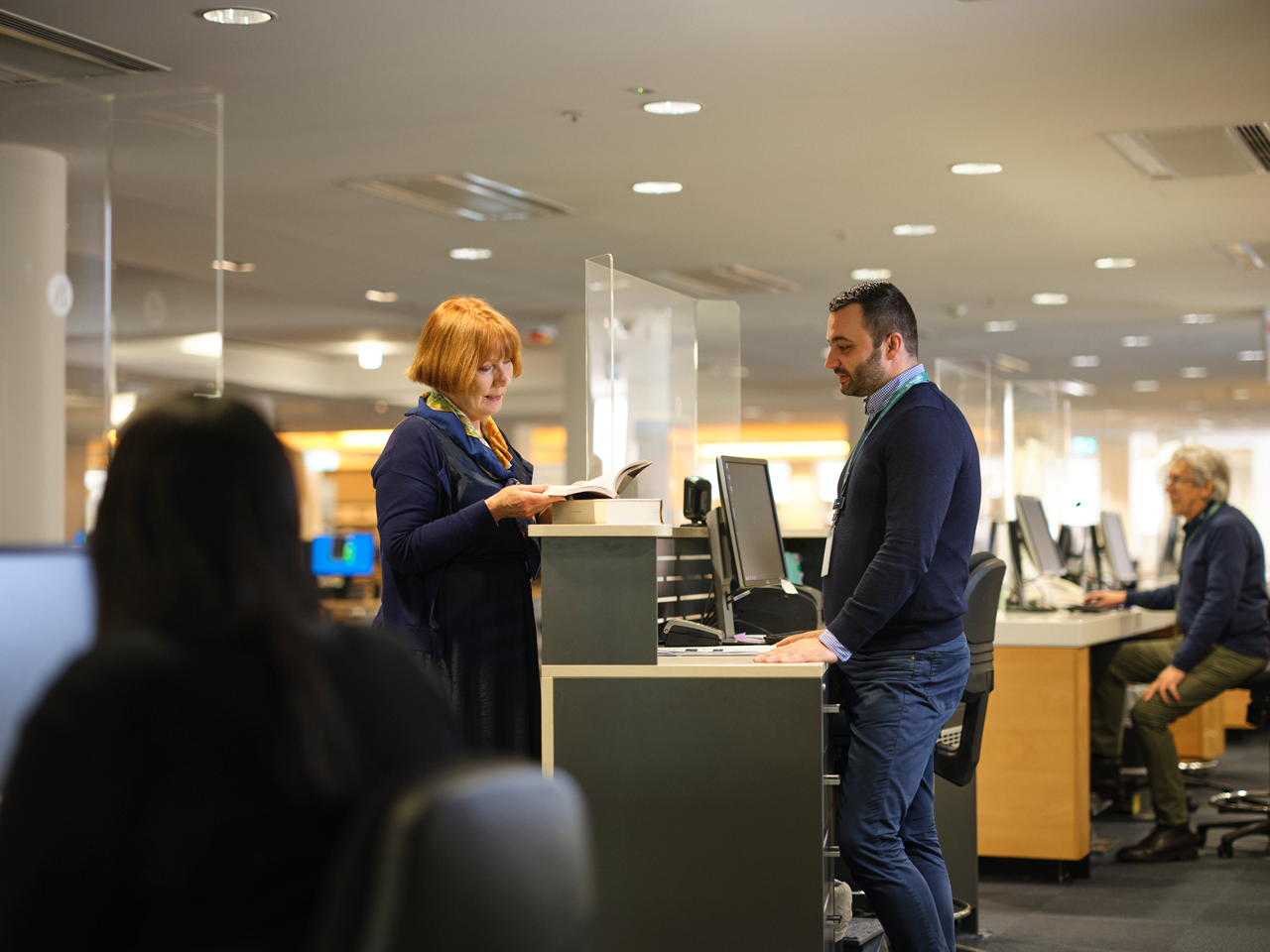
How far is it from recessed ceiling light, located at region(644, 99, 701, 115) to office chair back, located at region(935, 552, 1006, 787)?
8.38ft

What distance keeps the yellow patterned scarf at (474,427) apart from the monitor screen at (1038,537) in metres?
3.41

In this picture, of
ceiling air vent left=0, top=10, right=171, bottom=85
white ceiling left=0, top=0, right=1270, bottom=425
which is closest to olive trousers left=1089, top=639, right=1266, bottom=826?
white ceiling left=0, top=0, right=1270, bottom=425

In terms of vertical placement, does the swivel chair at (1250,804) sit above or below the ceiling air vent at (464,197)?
below

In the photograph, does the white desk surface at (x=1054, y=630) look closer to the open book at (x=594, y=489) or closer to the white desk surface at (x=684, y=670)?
the white desk surface at (x=684, y=670)

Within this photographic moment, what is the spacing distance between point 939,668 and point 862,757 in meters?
0.26

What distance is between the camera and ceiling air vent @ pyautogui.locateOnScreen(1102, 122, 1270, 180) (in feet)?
19.6

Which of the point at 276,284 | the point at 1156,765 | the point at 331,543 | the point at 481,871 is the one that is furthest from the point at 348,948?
the point at 331,543

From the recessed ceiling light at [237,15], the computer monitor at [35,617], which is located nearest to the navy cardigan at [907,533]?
the computer monitor at [35,617]

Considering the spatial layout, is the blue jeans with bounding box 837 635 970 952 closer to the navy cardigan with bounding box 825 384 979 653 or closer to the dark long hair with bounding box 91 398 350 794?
the navy cardigan with bounding box 825 384 979 653

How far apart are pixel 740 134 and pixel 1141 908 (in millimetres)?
3493

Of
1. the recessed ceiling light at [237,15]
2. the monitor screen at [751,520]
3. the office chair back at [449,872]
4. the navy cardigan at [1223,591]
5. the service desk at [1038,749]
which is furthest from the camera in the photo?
the navy cardigan at [1223,591]

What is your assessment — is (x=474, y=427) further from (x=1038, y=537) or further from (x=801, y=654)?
(x=1038, y=537)

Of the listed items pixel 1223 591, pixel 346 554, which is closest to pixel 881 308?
pixel 1223 591

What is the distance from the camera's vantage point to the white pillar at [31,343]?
194 inches
